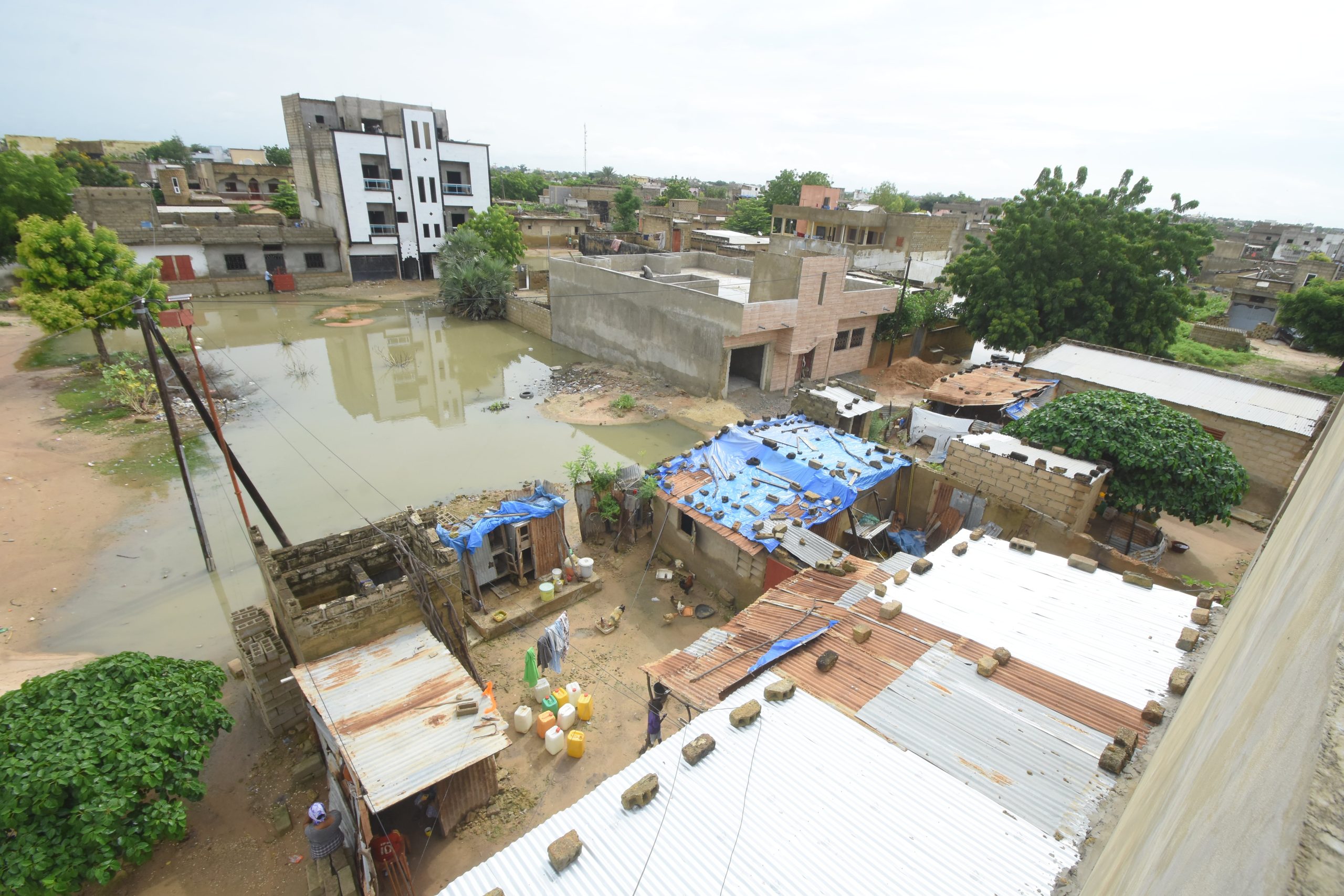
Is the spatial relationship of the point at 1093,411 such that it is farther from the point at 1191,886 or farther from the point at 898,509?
the point at 1191,886

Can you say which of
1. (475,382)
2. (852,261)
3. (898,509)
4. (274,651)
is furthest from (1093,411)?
(852,261)

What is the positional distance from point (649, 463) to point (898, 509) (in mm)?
7230

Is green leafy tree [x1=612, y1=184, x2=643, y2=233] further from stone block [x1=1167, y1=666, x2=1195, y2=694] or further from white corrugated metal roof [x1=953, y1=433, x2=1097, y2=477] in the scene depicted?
stone block [x1=1167, y1=666, x2=1195, y2=694]

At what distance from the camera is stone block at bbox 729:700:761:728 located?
589 centimetres

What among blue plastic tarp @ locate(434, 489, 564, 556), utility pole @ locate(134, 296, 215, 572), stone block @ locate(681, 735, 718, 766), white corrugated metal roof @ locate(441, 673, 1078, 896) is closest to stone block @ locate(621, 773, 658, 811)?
white corrugated metal roof @ locate(441, 673, 1078, 896)

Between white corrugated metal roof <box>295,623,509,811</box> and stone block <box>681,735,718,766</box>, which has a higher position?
stone block <box>681,735,718,766</box>

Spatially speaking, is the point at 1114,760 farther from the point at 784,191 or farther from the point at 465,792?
the point at 784,191

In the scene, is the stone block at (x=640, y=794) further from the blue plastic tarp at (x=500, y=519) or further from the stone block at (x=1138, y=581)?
the blue plastic tarp at (x=500, y=519)

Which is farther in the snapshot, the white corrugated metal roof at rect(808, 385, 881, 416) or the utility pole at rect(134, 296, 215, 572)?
the white corrugated metal roof at rect(808, 385, 881, 416)

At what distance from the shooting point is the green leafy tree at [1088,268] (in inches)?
845

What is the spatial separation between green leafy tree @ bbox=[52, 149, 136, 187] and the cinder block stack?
58391mm

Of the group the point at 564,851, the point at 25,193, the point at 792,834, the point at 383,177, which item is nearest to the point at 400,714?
the point at 564,851

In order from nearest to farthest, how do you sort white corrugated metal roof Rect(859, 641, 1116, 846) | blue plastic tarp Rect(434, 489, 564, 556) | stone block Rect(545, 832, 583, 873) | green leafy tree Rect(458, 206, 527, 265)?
stone block Rect(545, 832, 583, 873) → white corrugated metal roof Rect(859, 641, 1116, 846) → blue plastic tarp Rect(434, 489, 564, 556) → green leafy tree Rect(458, 206, 527, 265)

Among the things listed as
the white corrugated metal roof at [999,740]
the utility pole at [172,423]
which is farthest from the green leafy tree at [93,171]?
the white corrugated metal roof at [999,740]
